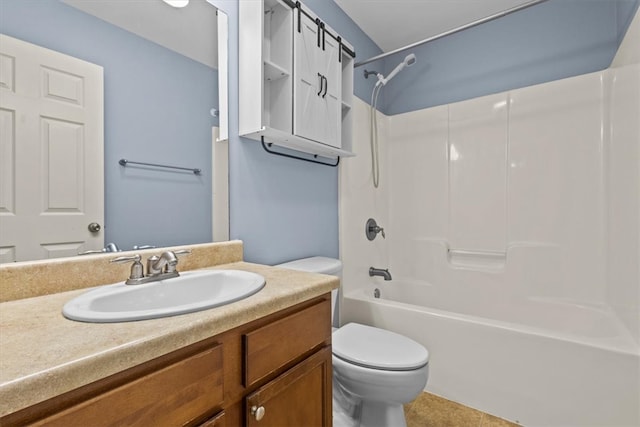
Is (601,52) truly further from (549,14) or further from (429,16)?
(429,16)

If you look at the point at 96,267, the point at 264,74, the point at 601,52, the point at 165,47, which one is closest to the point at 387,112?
the point at 601,52

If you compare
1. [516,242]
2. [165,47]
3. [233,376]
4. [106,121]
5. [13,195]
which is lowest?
[233,376]

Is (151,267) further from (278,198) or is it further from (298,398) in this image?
(278,198)

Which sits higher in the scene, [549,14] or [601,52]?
[549,14]

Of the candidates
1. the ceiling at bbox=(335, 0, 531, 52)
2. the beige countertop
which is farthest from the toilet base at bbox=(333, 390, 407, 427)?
the ceiling at bbox=(335, 0, 531, 52)

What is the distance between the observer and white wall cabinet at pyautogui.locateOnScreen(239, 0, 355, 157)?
1286 mm

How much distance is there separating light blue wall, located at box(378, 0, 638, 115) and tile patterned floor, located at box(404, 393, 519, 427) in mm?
2078

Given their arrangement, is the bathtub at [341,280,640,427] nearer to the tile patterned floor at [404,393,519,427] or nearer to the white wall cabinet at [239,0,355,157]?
the tile patterned floor at [404,393,519,427]

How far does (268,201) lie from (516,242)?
1.72 metres

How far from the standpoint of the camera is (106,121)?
0.94 m

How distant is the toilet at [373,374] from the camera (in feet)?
3.93

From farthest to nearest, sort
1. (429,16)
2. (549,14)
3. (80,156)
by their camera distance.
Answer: (429,16), (549,14), (80,156)

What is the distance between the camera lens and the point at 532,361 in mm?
1403

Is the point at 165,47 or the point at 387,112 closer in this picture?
the point at 165,47
